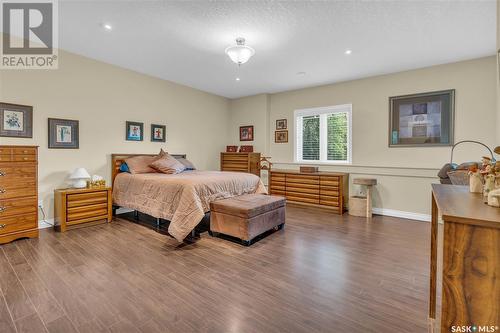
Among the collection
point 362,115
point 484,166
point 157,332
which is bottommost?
point 157,332

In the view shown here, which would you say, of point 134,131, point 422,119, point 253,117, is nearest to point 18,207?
point 134,131

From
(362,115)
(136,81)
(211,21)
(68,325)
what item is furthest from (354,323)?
(136,81)

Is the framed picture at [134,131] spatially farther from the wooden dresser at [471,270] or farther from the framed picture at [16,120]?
the wooden dresser at [471,270]

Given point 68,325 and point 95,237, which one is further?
point 95,237

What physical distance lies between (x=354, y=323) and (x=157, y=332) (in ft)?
4.20

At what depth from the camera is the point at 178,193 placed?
10.6ft

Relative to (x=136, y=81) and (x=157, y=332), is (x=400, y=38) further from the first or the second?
(x=136, y=81)

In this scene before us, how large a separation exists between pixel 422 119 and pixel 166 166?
15.0ft

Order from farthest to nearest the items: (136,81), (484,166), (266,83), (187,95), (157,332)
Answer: (187,95)
(266,83)
(136,81)
(157,332)
(484,166)

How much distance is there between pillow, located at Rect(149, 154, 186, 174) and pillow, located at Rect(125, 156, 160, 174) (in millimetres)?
94

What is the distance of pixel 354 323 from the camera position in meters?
1.61

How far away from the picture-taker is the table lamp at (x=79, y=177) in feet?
11.9

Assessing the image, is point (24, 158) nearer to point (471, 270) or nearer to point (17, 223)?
point (17, 223)

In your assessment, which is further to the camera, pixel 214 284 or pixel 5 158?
pixel 5 158
